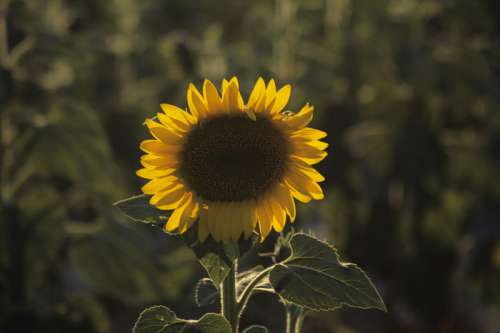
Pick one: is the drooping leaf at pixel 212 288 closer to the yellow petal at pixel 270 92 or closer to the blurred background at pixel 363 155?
the yellow petal at pixel 270 92

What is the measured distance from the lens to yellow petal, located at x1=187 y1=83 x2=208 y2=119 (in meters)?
0.86

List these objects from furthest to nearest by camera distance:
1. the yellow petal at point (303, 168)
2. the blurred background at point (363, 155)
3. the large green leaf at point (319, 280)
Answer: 1. the blurred background at point (363, 155)
2. the yellow petal at point (303, 168)
3. the large green leaf at point (319, 280)

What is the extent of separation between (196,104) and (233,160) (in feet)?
0.28

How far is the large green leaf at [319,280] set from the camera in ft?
2.63

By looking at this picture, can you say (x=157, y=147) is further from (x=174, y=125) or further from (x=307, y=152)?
(x=307, y=152)

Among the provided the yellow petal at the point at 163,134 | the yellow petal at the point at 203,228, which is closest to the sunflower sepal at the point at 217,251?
the yellow petal at the point at 203,228

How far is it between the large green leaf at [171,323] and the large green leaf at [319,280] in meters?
0.08

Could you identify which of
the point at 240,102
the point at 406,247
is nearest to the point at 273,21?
the point at 406,247

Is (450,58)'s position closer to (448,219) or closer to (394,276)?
(448,219)

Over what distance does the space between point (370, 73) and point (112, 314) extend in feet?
4.67

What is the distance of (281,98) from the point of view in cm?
88

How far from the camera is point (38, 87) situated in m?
2.09

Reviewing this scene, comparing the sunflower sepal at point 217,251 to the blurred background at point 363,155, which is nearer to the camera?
the sunflower sepal at point 217,251

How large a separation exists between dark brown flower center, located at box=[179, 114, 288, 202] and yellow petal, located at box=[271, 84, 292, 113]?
0.08 feet
